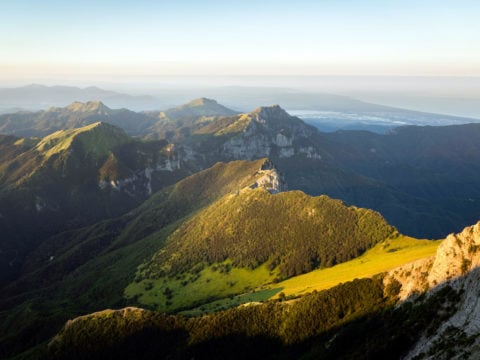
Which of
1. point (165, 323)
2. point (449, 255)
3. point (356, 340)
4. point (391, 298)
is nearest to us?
point (449, 255)

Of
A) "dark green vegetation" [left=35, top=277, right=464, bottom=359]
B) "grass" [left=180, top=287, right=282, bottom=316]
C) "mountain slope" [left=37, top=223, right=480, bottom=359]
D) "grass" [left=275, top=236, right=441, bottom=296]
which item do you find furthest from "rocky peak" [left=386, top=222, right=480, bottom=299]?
"grass" [left=180, top=287, right=282, bottom=316]

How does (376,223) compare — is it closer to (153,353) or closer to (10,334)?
(153,353)

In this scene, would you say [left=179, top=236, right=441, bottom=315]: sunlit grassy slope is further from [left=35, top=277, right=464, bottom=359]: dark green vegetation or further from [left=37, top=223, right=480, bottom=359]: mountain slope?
[left=37, top=223, right=480, bottom=359]: mountain slope

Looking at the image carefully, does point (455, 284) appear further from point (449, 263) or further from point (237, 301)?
point (237, 301)

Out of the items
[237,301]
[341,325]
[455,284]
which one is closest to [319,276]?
[237,301]

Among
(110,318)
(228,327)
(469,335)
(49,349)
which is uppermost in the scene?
(469,335)

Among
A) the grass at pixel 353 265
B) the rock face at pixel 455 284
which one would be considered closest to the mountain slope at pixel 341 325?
the rock face at pixel 455 284

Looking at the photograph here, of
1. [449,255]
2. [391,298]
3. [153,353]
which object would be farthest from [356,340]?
[153,353]
